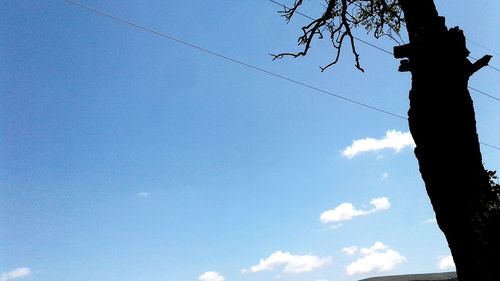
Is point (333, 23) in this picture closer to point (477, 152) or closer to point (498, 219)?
point (477, 152)

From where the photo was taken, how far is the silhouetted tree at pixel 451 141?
180 inches

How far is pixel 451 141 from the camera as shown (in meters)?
5.03

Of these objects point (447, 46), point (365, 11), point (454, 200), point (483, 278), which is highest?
point (365, 11)

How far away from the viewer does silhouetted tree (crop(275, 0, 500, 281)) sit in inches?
180

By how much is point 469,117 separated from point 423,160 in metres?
0.87

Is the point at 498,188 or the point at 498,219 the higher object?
the point at 498,188

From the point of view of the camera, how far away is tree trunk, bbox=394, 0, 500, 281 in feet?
15.0

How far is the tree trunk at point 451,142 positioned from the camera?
4.58 meters

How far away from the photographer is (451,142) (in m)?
5.02

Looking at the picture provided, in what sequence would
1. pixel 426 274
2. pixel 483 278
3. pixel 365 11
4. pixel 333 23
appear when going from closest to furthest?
pixel 483 278 → pixel 333 23 → pixel 365 11 → pixel 426 274

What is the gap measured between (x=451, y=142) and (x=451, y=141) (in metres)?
0.01

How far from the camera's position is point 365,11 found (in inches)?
432

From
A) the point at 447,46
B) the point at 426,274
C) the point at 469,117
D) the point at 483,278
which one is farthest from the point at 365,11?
the point at 426,274

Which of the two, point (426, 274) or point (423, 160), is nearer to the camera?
point (423, 160)
